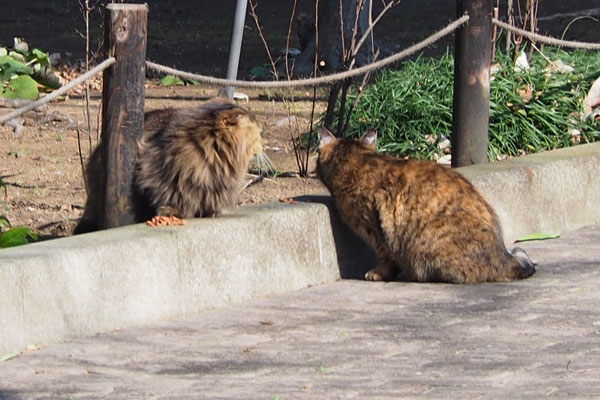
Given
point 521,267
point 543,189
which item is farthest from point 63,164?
point 521,267

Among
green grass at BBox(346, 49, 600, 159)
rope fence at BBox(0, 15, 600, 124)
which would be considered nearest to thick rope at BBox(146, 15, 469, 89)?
rope fence at BBox(0, 15, 600, 124)

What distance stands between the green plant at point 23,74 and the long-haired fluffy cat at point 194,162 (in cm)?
382

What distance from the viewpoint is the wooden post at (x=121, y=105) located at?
5.29 meters

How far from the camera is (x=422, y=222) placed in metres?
5.86

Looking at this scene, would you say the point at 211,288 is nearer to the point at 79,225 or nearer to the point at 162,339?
the point at 162,339

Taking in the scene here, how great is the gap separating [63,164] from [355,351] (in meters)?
3.84

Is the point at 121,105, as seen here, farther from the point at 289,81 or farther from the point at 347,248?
the point at 347,248

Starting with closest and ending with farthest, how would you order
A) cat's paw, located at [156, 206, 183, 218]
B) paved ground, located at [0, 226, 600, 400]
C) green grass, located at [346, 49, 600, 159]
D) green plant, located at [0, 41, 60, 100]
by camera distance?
1. paved ground, located at [0, 226, 600, 400]
2. cat's paw, located at [156, 206, 183, 218]
3. green grass, located at [346, 49, 600, 159]
4. green plant, located at [0, 41, 60, 100]

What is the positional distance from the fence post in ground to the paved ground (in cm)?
143

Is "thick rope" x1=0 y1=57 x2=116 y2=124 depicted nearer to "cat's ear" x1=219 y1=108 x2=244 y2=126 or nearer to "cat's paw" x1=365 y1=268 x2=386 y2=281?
"cat's ear" x1=219 y1=108 x2=244 y2=126

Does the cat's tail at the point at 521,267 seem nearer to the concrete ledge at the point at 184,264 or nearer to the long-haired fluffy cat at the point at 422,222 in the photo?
the long-haired fluffy cat at the point at 422,222

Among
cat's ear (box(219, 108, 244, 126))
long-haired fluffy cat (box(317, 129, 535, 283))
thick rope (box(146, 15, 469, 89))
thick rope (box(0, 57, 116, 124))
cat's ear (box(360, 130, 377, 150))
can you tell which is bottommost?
long-haired fluffy cat (box(317, 129, 535, 283))

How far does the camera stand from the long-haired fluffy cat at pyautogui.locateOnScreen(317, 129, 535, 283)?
227 inches

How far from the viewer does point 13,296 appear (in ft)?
14.4
